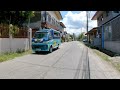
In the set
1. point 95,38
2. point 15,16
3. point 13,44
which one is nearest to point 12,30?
point 13,44

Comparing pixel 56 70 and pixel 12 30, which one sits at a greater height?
pixel 12 30

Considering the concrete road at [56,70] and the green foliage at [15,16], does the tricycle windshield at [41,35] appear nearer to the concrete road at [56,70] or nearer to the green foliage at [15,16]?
the green foliage at [15,16]

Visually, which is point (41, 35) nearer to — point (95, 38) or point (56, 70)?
point (56, 70)

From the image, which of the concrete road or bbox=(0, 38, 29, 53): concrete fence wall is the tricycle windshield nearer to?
bbox=(0, 38, 29, 53): concrete fence wall

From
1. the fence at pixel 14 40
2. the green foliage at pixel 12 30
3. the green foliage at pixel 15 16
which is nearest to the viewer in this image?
the fence at pixel 14 40

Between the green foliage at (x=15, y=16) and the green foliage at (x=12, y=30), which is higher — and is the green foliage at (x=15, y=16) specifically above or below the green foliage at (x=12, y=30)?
above

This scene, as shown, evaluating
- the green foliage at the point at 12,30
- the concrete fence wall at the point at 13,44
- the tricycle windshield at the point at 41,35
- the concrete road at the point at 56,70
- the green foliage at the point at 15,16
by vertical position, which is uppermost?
the green foliage at the point at 15,16

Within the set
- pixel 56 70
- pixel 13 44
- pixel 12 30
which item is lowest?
pixel 56 70

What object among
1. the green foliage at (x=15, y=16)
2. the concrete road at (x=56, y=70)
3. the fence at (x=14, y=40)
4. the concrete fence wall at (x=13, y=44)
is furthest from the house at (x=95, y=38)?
the concrete road at (x=56, y=70)

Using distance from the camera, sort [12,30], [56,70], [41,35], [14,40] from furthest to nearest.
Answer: [41,35] < [14,40] < [12,30] < [56,70]

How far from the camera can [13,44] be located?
20.8 metres

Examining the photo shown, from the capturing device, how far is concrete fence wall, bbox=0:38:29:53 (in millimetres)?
18469

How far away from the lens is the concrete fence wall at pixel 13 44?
18.5 metres
